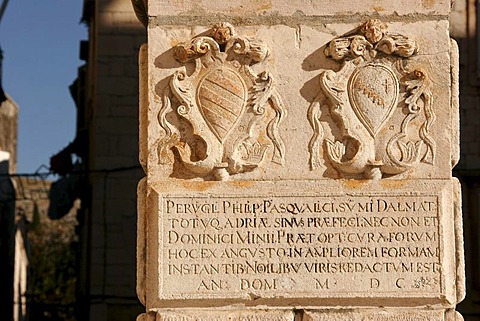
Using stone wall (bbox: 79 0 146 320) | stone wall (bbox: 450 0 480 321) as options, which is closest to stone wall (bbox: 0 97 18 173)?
stone wall (bbox: 79 0 146 320)

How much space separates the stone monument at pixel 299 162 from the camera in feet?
18.7

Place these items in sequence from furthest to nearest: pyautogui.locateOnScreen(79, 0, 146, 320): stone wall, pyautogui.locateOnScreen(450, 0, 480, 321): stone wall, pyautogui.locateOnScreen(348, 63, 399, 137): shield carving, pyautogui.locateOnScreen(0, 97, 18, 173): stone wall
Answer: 1. pyautogui.locateOnScreen(0, 97, 18, 173): stone wall
2. pyautogui.locateOnScreen(79, 0, 146, 320): stone wall
3. pyautogui.locateOnScreen(450, 0, 480, 321): stone wall
4. pyautogui.locateOnScreen(348, 63, 399, 137): shield carving

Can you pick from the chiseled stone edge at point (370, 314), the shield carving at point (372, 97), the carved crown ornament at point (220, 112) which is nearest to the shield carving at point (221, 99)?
the carved crown ornament at point (220, 112)

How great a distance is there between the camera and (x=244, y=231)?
570cm

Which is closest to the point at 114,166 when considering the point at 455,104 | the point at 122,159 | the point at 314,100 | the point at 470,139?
the point at 122,159

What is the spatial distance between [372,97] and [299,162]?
0.46 meters

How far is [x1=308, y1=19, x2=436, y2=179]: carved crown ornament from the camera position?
5.77m

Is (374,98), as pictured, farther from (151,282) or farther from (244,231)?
(151,282)

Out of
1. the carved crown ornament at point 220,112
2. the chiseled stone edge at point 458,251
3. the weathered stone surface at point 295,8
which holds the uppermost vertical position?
the weathered stone surface at point 295,8

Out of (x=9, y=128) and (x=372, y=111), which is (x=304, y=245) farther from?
(x=9, y=128)

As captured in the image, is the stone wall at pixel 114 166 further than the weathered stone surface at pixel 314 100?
Yes

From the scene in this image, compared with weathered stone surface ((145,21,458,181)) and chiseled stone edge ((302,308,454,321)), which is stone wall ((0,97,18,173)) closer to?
weathered stone surface ((145,21,458,181))

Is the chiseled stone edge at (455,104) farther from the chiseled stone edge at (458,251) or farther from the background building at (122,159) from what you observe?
the background building at (122,159)

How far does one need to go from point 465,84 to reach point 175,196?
8.40 metres
